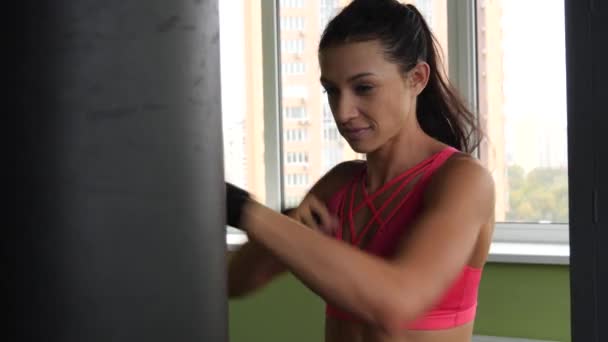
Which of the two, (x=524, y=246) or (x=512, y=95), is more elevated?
(x=512, y=95)

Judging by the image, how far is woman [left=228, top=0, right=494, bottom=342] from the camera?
0.99m

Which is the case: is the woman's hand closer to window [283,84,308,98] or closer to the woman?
the woman

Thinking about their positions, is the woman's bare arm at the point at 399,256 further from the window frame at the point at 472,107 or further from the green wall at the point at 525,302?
the green wall at the point at 525,302

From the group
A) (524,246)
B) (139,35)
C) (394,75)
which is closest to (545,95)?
(524,246)

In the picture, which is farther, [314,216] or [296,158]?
[296,158]

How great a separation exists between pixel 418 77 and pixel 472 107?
1588 mm

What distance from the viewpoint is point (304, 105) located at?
352cm

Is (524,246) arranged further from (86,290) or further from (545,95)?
(86,290)

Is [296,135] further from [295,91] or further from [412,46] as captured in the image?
[412,46]

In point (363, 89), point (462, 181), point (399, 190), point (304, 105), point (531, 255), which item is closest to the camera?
point (462, 181)

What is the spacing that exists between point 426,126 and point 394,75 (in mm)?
207

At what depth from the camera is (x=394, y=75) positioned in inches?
53.0

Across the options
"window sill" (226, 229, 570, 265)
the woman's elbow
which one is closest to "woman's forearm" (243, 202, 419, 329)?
the woman's elbow

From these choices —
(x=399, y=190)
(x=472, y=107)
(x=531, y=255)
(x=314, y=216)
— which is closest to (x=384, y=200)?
(x=399, y=190)
